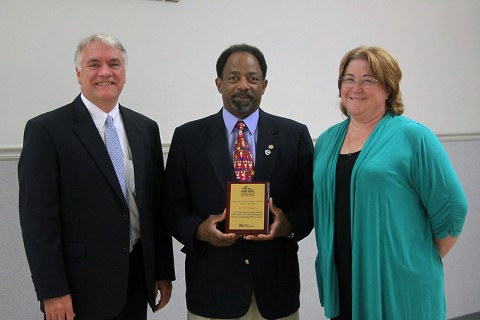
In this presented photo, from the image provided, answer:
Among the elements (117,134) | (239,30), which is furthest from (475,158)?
(117,134)

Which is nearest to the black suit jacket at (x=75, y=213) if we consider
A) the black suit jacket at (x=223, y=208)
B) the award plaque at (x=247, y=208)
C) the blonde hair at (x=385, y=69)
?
the black suit jacket at (x=223, y=208)

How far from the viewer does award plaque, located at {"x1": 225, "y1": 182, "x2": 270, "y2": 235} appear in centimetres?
176

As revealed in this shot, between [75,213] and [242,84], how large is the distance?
804mm

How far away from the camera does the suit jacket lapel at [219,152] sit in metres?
1.88

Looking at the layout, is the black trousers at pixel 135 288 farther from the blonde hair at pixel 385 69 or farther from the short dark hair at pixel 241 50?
the blonde hair at pixel 385 69

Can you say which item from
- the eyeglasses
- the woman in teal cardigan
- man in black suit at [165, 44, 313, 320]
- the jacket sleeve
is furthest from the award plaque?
the jacket sleeve

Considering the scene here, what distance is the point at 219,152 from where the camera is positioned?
6.25 feet

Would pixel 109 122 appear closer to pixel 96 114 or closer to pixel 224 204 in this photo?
pixel 96 114

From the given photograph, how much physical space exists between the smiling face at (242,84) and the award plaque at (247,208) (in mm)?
343

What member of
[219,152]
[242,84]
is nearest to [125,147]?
[219,152]

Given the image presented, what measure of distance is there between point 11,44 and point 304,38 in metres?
1.81

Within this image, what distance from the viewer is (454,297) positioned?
12.9ft

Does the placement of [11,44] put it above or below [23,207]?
above

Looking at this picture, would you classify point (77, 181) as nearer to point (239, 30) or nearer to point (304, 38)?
point (239, 30)
